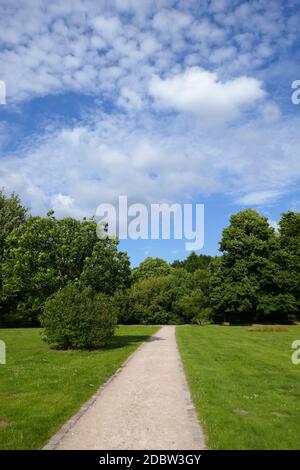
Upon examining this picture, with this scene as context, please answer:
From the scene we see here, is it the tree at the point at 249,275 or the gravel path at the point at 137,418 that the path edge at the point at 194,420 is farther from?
the tree at the point at 249,275

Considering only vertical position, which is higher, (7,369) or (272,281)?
(272,281)

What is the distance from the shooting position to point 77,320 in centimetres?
2192

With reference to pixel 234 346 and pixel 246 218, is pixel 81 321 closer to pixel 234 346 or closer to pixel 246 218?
pixel 234 346

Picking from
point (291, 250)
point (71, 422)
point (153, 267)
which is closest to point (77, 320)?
point (71, 422)

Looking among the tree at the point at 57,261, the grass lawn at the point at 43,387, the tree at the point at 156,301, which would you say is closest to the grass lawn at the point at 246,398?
the grass lawn at the point at 43,387

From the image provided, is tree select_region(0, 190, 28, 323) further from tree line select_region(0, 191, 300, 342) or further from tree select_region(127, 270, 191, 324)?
tree select_region(127, 270, 191, 324)

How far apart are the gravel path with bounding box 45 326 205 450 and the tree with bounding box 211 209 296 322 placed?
38522 mm

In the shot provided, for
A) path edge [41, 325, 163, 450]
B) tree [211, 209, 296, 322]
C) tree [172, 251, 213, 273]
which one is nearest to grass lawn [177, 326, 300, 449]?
path edge [41, 325, 163, 450]

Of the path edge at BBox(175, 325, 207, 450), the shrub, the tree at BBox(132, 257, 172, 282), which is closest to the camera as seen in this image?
the path edge at BBox(175, 325, 207, 450)

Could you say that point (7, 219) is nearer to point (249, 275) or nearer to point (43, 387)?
point (249, 275)

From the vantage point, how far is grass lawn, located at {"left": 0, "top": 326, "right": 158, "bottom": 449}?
841cm

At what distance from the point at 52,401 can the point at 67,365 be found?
6.16 m

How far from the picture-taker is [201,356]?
66.6 feet
